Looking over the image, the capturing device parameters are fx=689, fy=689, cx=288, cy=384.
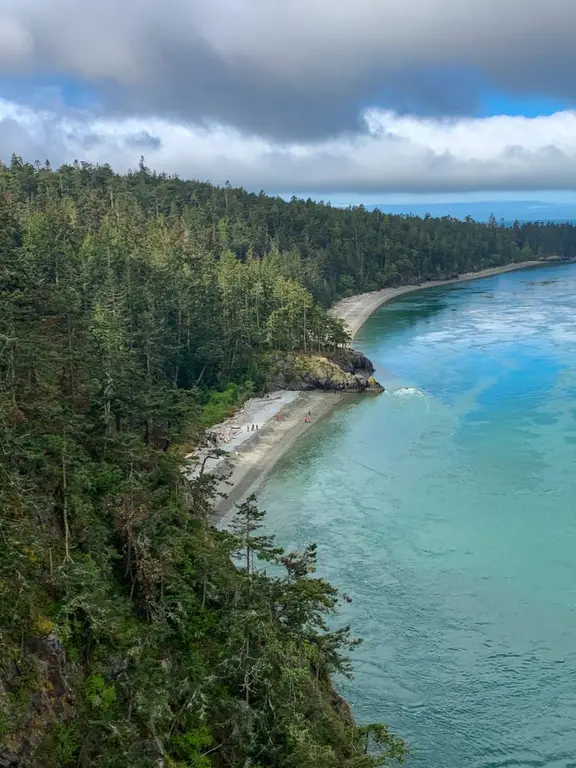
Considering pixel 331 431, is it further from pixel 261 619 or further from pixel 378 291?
pixel 378 291

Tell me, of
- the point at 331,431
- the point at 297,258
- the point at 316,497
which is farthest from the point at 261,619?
the point at 297,258

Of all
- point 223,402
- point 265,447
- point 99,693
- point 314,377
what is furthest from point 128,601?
point 314,377

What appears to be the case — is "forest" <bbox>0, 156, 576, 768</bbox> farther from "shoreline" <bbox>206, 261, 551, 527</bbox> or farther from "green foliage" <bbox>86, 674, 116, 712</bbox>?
"shoreline" <bbox>206, 261, 551, 527</bbox>

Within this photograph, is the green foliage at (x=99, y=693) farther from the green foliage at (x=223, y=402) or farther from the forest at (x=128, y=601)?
the green foliage at (x=223, y=402)

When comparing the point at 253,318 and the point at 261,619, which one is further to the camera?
the point at 253,318

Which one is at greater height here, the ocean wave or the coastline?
the ocean wave

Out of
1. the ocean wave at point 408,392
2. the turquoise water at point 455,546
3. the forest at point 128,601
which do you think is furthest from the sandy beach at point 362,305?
the forest at point 128,601

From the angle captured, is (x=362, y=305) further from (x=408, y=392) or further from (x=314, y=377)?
(x=408, y=392)

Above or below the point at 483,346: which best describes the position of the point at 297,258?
above

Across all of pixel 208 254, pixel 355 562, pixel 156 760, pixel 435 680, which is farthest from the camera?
pixel 208 254

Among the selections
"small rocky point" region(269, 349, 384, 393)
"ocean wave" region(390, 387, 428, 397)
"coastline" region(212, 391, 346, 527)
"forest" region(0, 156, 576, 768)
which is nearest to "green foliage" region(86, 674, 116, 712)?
"forest" region(0, 156, 576, 768)
